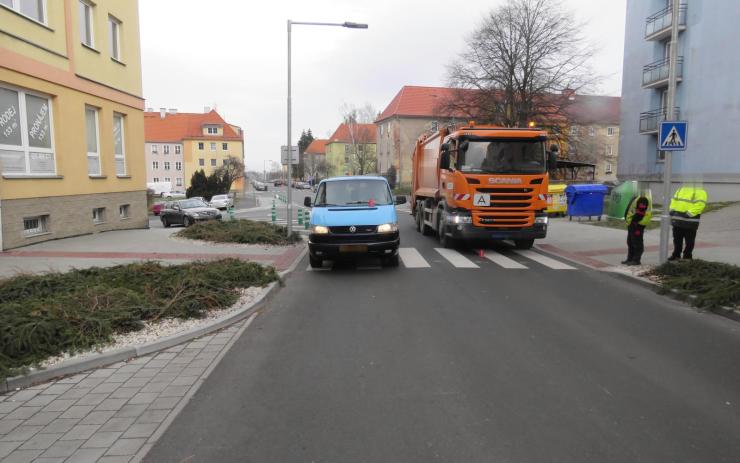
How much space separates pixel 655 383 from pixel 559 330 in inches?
64.4

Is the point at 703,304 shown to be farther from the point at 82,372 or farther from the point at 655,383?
the point at 82,372

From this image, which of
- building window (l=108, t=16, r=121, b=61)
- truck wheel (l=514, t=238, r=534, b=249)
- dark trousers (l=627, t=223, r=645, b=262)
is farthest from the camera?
building window (l=108, t=16, r=121, b=61)

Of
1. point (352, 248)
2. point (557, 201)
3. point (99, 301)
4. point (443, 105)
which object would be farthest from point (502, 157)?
point (443, 105)

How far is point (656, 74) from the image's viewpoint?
3144cm

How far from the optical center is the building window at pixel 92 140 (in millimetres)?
15562

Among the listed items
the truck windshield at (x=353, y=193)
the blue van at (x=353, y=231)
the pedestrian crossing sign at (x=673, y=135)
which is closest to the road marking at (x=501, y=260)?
the blue van at (x=353, y=231)

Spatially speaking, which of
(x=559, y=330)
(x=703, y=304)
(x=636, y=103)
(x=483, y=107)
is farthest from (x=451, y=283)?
(x=636, y=103)

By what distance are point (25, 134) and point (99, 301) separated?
864cm

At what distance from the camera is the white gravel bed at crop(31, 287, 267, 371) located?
195 inches

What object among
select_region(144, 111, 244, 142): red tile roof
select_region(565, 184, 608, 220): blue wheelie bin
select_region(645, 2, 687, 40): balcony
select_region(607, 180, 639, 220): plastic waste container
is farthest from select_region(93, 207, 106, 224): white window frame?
select_region(144, 111, 244, 142): red tile roof

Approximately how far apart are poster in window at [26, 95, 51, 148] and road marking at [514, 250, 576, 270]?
12.5 meters

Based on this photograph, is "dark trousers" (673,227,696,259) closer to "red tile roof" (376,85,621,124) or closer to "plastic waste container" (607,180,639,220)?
"plastic waste container" (607,180,639,220)

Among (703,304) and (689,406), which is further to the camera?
(703,304)

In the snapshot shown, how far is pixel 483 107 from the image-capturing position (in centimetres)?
3541
